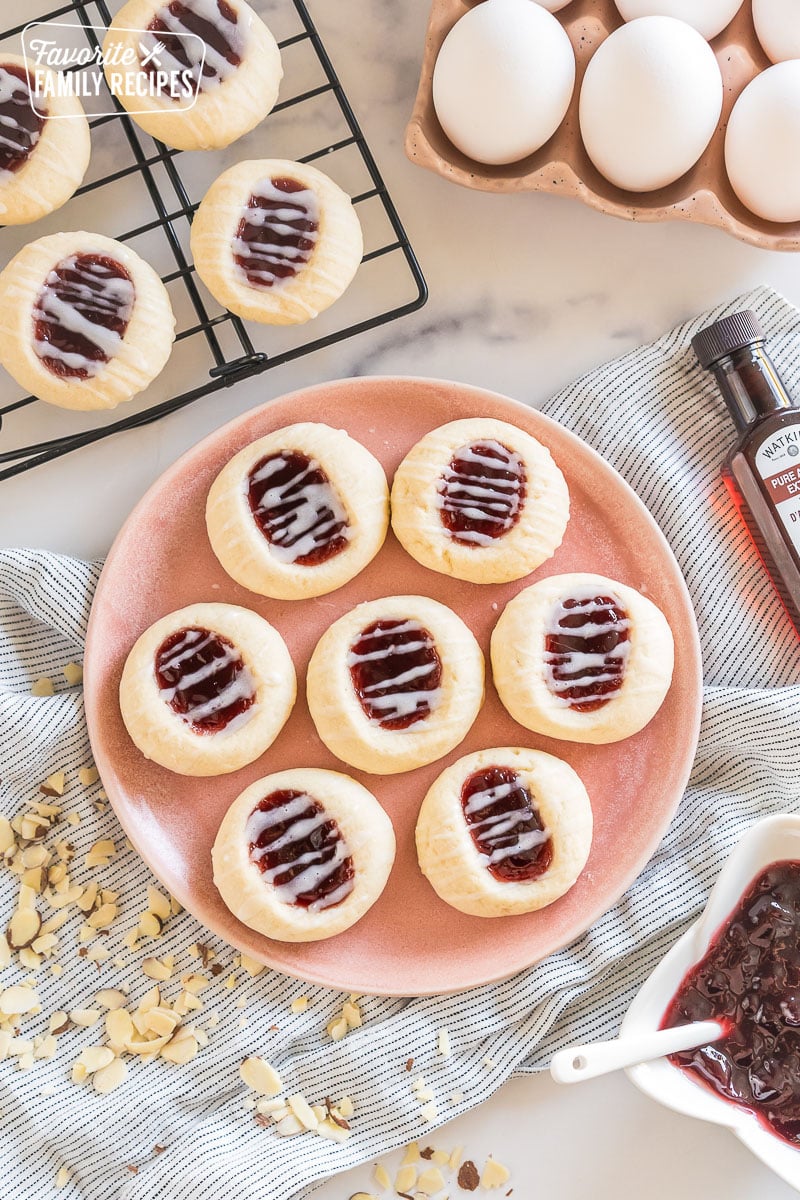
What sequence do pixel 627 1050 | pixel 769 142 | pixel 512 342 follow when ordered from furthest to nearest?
pixel 512 342 → pixel 769 142 → pixel 627 1050

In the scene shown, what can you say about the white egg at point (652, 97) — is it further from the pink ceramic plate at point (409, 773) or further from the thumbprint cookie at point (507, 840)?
the thumbprint cookie at point (507, 840)

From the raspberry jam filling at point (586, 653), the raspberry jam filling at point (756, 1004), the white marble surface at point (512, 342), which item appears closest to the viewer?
the raspberry jam filling at point (756, 1004)

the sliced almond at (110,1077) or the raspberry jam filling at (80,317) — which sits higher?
the raspberry jam filling at (80,317)

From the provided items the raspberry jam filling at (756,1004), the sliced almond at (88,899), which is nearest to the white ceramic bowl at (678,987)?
the raspberry jam filling at (756,1004)

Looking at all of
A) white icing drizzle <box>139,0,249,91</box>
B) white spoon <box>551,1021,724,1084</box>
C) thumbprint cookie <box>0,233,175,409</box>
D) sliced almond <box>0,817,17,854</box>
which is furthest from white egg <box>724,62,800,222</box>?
sliced almond <box>0,817,17,854</box>

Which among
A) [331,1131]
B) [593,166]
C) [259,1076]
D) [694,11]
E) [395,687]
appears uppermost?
[694,11]

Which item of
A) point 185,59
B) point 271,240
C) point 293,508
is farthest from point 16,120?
point 293,508

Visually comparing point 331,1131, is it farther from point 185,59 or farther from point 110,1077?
point 185,59

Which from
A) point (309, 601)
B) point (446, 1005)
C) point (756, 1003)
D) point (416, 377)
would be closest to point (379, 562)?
point (309, 601)

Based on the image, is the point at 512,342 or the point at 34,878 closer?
the point at 34,878
